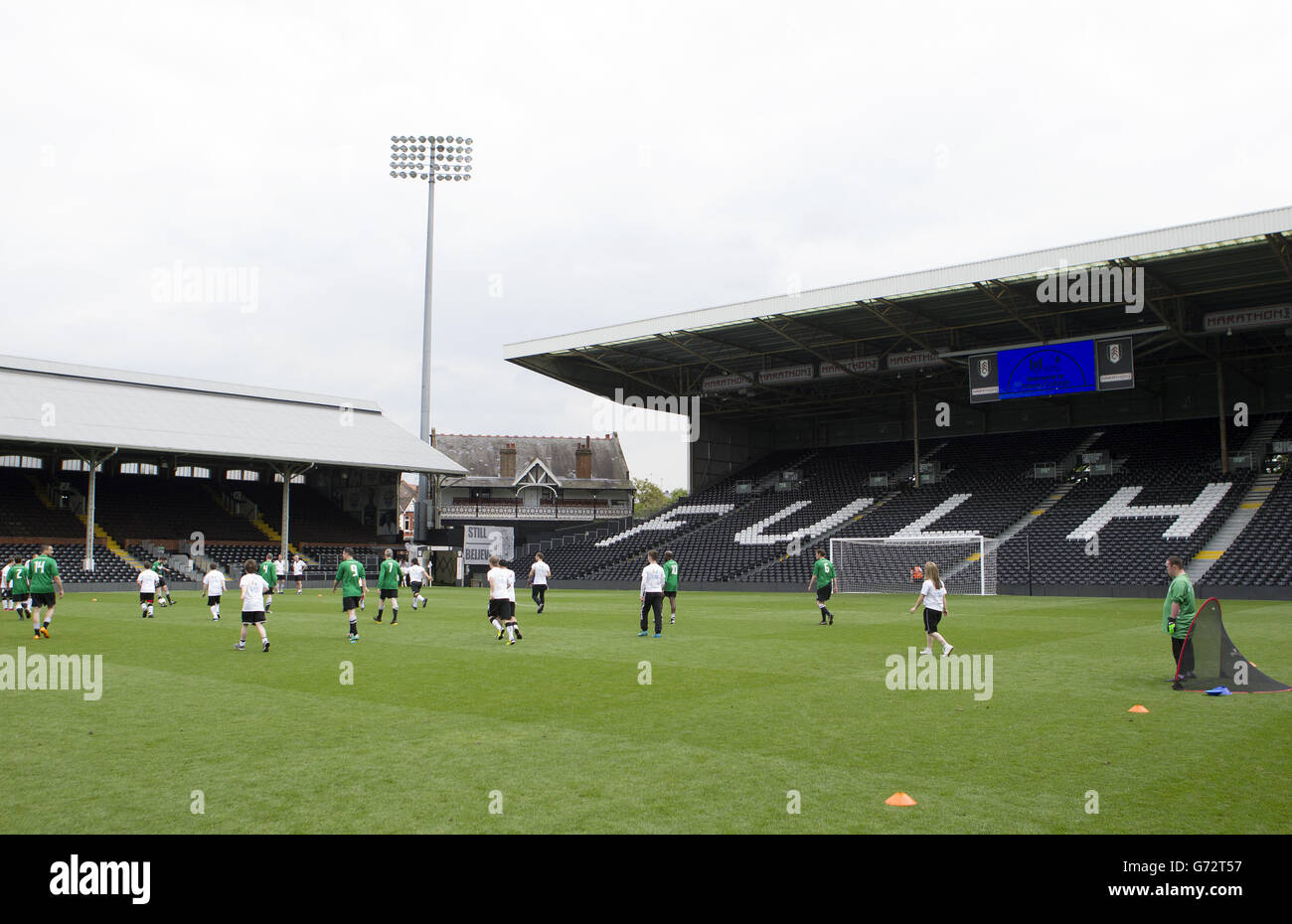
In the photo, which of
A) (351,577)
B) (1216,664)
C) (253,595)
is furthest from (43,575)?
(1216,664)

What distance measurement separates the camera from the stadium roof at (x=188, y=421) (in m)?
46.0

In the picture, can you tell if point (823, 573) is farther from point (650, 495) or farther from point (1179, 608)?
point (650, 495)

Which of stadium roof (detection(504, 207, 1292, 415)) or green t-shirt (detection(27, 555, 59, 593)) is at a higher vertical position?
stadium roof (detection(504, 207, 1292, 415))

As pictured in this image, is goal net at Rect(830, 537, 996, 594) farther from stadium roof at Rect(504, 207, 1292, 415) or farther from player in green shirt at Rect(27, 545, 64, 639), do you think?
player in green shirt at Rect(27, 545, 64, 639)

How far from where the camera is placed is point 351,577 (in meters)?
19.9

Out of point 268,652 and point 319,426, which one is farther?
point 319,426

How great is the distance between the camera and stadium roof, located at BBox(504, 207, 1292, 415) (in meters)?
34.2

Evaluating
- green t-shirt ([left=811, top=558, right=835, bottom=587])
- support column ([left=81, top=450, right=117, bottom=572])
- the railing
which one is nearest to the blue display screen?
green t-shirt ([left=811, top=558, right=835, bottom=587])

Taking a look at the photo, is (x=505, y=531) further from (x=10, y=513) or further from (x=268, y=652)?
(x=268, y=652)

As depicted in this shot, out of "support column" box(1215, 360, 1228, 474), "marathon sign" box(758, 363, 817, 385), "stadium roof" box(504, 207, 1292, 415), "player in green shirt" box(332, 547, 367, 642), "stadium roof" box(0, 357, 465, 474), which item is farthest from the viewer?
"marathon sign" box(758, 363, 817, 385)

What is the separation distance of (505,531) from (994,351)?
87.7ft

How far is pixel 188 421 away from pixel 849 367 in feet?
114
